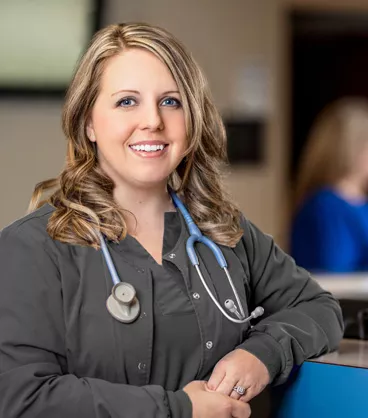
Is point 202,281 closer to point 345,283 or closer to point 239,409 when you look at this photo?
point 239,409

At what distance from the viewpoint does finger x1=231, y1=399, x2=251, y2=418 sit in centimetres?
143

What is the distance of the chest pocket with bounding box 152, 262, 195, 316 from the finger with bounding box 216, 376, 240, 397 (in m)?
0.12

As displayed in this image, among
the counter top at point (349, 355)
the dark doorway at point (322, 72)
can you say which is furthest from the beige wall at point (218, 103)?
the counter top at point (349, 355)

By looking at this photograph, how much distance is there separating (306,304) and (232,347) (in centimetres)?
22

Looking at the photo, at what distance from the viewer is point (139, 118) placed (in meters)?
1.46

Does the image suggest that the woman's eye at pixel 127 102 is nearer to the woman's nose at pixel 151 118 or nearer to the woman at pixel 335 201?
the woman's nose at pixel 151 118

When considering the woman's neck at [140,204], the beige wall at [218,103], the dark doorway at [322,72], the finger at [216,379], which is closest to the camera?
the finger at [216,379]

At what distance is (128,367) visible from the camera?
140cm

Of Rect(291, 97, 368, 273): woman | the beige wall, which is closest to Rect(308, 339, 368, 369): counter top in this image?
Rect(291, 97, 368, 273): woman

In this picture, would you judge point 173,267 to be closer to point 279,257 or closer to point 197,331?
point 197,331

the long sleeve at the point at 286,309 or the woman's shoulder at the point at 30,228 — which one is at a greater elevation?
the woman's shoulder at the point at 30,228

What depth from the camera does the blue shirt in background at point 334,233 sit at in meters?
3.98

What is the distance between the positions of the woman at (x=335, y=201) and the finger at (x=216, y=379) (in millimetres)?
2536

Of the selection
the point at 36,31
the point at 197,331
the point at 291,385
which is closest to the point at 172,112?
the point at 197,331
